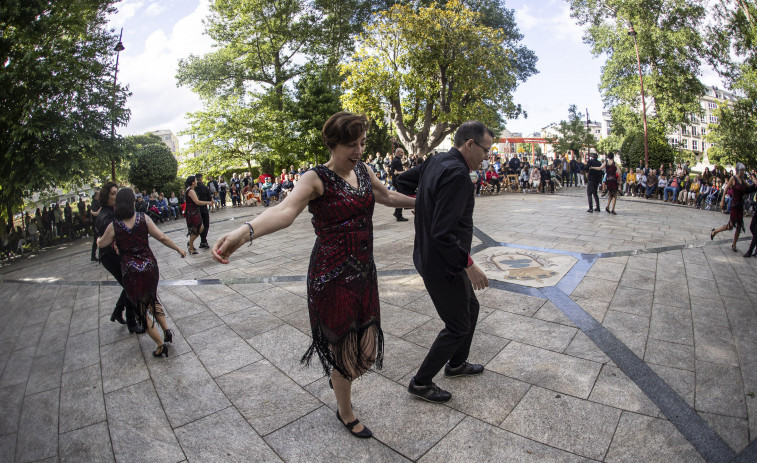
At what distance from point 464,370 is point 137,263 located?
3.18m

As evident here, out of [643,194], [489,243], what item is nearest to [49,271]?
[489,243]

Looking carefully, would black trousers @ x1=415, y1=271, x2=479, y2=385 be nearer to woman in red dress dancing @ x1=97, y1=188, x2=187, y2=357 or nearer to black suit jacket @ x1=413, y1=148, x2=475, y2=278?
black suit jacket @ x1=413, y1=148, x2=475, y2=278

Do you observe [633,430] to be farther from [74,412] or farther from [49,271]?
[49,271]

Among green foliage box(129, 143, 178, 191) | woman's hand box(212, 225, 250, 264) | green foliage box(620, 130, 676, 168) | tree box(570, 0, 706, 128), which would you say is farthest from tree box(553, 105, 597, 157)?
woman's hand box(212, 225, 250, 264)

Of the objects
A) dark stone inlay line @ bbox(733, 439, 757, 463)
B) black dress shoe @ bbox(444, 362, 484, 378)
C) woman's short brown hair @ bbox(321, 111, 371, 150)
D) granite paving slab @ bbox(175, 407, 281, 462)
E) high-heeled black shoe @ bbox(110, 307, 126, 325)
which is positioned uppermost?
woman's short brown hair @ bbox(321, 111, 371, 150)

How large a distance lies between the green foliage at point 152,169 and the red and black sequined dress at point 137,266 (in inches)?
859

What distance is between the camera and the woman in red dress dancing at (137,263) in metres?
3.77

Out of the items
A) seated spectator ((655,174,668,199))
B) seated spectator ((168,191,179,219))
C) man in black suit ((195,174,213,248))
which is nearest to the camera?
man in black suit ((195,174,213,248))

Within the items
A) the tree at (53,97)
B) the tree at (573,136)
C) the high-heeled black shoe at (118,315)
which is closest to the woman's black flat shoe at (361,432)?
the high-heeled black shoe at (118,315)

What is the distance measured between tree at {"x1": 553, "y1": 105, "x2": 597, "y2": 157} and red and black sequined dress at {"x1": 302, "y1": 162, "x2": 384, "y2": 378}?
53.6 m

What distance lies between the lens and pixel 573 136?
51094 mm

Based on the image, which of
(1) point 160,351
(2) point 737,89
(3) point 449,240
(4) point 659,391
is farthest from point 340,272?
(2) point 737,89

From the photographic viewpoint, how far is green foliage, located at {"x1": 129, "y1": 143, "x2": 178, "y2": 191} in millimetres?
22641

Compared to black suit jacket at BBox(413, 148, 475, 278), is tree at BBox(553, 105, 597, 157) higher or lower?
higher
